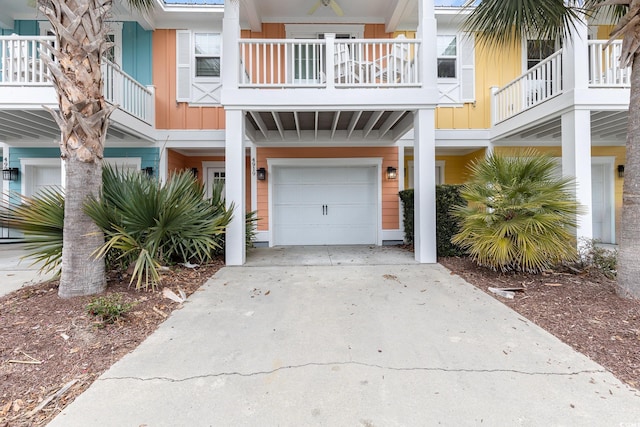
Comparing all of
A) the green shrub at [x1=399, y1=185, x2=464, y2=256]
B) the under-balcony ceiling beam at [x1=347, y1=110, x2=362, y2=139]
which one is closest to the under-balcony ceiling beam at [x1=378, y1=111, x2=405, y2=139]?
the under-balcony ceiling beam at [x1=347, y1=110, x2=362, y2=139]

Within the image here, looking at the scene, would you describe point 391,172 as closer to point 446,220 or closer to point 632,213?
point 446,220

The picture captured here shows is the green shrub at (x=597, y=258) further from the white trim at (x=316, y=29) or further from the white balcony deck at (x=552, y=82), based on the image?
the white trim at (x=316, y=29)

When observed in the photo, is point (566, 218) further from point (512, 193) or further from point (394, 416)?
point (394, 416)

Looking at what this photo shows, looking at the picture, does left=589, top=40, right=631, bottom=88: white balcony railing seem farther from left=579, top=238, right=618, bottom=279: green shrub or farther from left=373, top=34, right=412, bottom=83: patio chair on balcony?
left=373, top=34, right=412, bottom=83: patio chair on balcony

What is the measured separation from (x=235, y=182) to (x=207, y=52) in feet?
15.2

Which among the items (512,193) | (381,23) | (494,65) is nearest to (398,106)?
(512,193)

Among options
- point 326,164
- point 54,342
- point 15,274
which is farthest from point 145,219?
point 326,164

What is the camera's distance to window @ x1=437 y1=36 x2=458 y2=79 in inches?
315

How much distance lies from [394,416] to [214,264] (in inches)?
176

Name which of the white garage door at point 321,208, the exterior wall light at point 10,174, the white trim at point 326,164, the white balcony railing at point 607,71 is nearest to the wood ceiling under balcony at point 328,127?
the white trim at point 326,164

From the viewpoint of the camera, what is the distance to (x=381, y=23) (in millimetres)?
7996

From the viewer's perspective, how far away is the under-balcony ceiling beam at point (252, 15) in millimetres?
6906

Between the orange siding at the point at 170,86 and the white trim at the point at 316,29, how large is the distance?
291cm

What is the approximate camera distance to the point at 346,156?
8.14 metres
